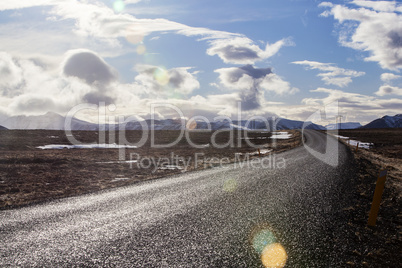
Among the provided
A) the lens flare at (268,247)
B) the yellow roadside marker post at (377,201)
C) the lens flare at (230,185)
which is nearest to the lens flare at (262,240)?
the lens flare at (268,247)

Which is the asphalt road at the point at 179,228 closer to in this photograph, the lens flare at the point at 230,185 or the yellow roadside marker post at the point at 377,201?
the lens flare at the point at 230,185

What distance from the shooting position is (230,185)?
10.9 meters

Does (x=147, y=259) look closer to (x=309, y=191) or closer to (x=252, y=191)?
(x=252, y=191)

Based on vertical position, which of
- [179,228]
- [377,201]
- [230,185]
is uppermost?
[377,201]

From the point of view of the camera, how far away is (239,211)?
23.7ft

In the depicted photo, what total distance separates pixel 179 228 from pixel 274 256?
2219 mm

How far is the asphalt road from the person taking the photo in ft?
14.7

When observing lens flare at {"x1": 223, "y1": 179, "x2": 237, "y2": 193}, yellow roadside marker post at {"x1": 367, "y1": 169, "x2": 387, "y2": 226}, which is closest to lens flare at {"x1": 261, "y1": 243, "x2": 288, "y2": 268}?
yellow roadside marker post at {"x1": 367, "y1": 169, "x2": 387, "y2": 226}

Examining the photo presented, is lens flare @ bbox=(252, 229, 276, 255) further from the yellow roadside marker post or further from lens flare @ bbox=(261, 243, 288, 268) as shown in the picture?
the yellow roadside marker post

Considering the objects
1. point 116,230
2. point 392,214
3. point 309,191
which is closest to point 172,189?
point 116,230

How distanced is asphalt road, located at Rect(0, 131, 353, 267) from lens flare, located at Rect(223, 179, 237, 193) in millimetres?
159

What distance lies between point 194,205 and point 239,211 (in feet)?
4.73

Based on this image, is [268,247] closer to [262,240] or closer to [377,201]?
[262,240]

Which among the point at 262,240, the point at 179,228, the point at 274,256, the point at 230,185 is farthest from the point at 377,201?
the point at 230,185
